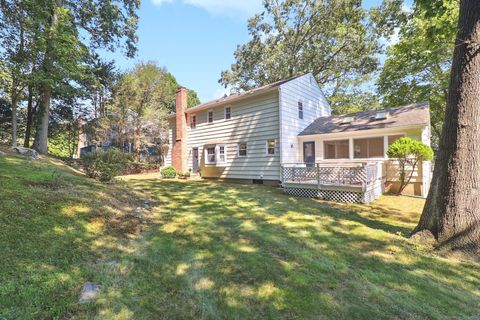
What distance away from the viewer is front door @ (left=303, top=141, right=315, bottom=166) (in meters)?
14.0

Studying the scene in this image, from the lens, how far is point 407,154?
396 inches

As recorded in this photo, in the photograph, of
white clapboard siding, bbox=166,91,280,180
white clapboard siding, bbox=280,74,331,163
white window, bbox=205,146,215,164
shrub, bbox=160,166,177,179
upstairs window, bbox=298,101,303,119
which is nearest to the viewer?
white clapboard siding, bbox=280,74,331,163

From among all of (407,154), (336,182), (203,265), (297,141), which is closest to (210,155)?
(297,141)

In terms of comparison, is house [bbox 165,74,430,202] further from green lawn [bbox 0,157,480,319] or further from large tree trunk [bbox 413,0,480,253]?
large tree trunk [bbox 413,0,480,253]

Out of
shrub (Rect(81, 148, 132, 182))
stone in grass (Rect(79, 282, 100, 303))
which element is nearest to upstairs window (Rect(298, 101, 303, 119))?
shrub (Rect(81, 148, 132, 182))

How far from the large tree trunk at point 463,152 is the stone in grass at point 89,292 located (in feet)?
20.0

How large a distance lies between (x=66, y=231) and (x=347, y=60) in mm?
24902

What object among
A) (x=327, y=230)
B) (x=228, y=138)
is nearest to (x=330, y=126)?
(x=228, y=138)

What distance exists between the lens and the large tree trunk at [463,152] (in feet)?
15.4

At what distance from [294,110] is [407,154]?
6008 millimetres

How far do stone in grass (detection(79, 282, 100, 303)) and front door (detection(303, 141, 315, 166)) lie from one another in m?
12.5

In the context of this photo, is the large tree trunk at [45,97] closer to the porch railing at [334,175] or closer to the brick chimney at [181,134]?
the brick chimney at [181,134]

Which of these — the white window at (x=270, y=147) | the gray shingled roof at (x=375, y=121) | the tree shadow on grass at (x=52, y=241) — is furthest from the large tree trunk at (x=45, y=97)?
the gray shingled roof at (x=375, y=121)

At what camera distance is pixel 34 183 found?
5.67m
